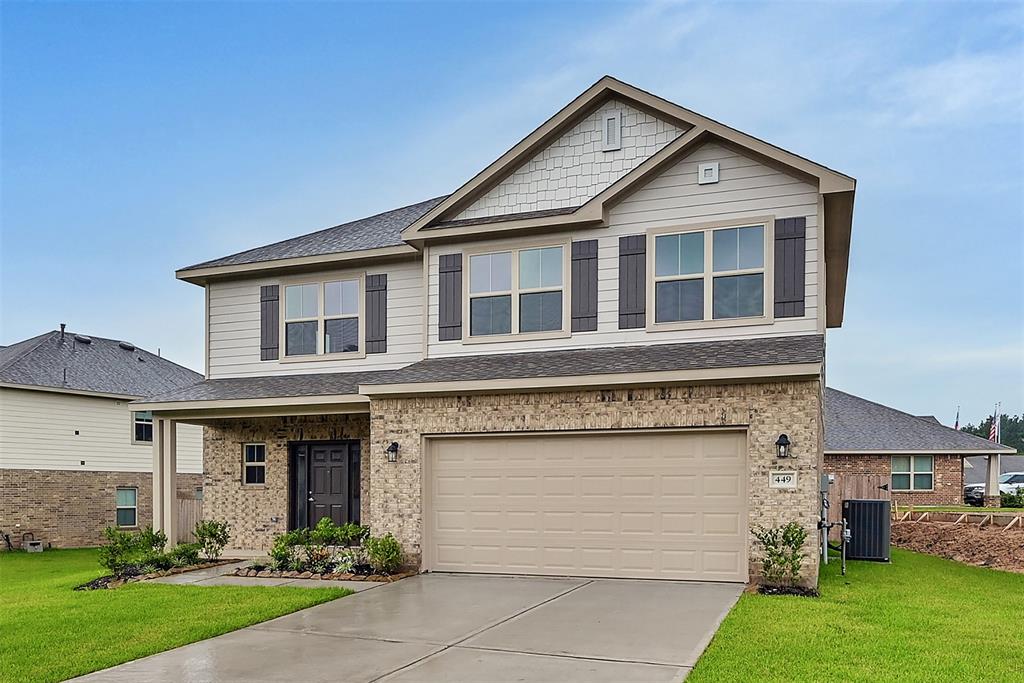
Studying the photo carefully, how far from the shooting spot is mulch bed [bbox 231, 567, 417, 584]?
1288cm

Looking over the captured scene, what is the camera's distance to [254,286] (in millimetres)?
17375

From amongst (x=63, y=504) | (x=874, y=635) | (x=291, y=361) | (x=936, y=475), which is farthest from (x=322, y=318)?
(x=936, y=475)

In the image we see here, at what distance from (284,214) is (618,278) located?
1798 centimetres

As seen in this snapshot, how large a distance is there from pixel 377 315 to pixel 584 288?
4316 mm

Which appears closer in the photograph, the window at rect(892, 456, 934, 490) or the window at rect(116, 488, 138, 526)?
the window at rect(116, 488, 138, 526)

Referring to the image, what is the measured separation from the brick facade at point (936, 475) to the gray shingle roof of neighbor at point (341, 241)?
1953cm

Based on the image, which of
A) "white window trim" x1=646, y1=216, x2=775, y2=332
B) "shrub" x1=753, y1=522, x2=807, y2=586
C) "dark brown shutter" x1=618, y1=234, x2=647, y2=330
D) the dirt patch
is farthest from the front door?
the dirt patch

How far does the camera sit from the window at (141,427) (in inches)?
995

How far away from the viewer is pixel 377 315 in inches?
645

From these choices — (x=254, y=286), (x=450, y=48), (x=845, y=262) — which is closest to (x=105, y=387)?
(x=254, y=286)

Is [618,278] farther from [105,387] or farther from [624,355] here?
[105,387]

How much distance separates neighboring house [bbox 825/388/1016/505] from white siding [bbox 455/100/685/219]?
19.8 metres

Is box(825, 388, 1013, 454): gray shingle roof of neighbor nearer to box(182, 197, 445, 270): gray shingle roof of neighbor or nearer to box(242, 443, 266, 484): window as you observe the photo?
box(182, 197, 445, 270): gray shingle roof of neighbor

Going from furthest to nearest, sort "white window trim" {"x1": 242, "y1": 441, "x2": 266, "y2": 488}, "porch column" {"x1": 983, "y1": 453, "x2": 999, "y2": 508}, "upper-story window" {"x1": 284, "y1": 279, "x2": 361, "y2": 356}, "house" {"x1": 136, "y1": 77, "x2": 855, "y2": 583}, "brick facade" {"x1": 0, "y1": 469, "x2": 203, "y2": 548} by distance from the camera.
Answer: "porch column" {"x1": 983, "y1": 453, "x2": 999, "y2": 508} < "brick facade" {"x1": 0, "y1": 469, "x2": 203, "y2": 548} < "white window trim" {"x1": 242, "y1": 441, "x2": 266, "y2": 488} < "upper-story window" {"x1": 284, "y1": 279, "x2": 361, "y2": 356} < "house" {"x1": 136, "y1": 77, "x2": 855, "y2": 583}
